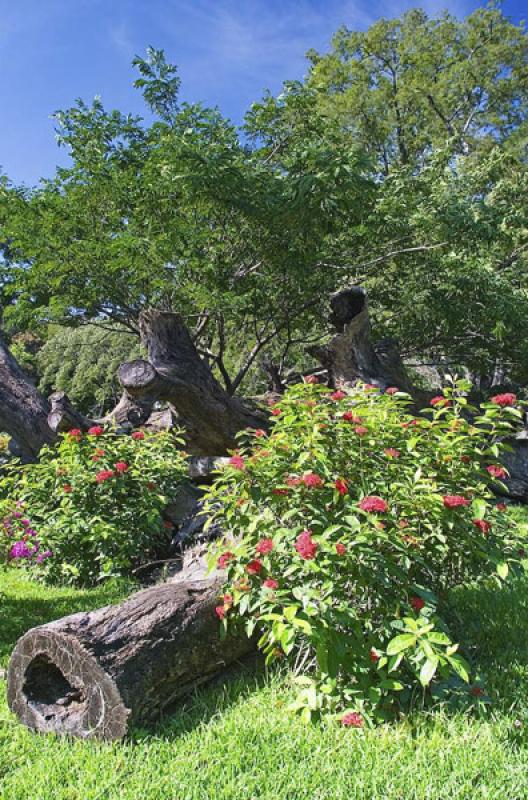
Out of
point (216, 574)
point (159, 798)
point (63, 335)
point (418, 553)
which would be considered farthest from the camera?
point (63, 335)

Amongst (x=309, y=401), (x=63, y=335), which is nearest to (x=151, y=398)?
(x=309, y=401)

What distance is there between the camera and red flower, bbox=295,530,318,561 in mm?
2256

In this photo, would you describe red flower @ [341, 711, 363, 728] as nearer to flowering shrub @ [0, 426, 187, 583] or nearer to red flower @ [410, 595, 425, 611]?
red flower @ [410, 595, 425, 611]

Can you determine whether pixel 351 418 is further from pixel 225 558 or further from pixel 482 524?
pixel 225 558

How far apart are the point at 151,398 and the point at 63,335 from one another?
464 inches

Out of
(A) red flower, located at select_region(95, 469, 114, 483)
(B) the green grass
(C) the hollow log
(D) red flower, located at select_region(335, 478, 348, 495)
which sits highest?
(A) red flower, located at select_region(95, 469, 114, 483)

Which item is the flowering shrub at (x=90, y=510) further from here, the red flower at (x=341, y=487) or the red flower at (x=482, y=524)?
the red flower at (x=482, y=524)

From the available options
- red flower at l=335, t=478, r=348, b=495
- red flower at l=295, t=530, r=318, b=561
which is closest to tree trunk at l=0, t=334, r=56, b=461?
red flower at l=335, t=478, r=348, b=495

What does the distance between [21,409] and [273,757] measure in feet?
16.9

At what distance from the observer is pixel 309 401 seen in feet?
10.00

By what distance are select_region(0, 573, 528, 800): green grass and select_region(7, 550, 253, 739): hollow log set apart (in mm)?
85

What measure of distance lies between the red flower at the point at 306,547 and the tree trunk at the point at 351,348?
204 inches

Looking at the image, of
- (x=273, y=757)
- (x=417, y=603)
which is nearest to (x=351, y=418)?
(x=417, y=603)

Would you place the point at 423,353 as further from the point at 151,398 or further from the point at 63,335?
the point at 63,335
